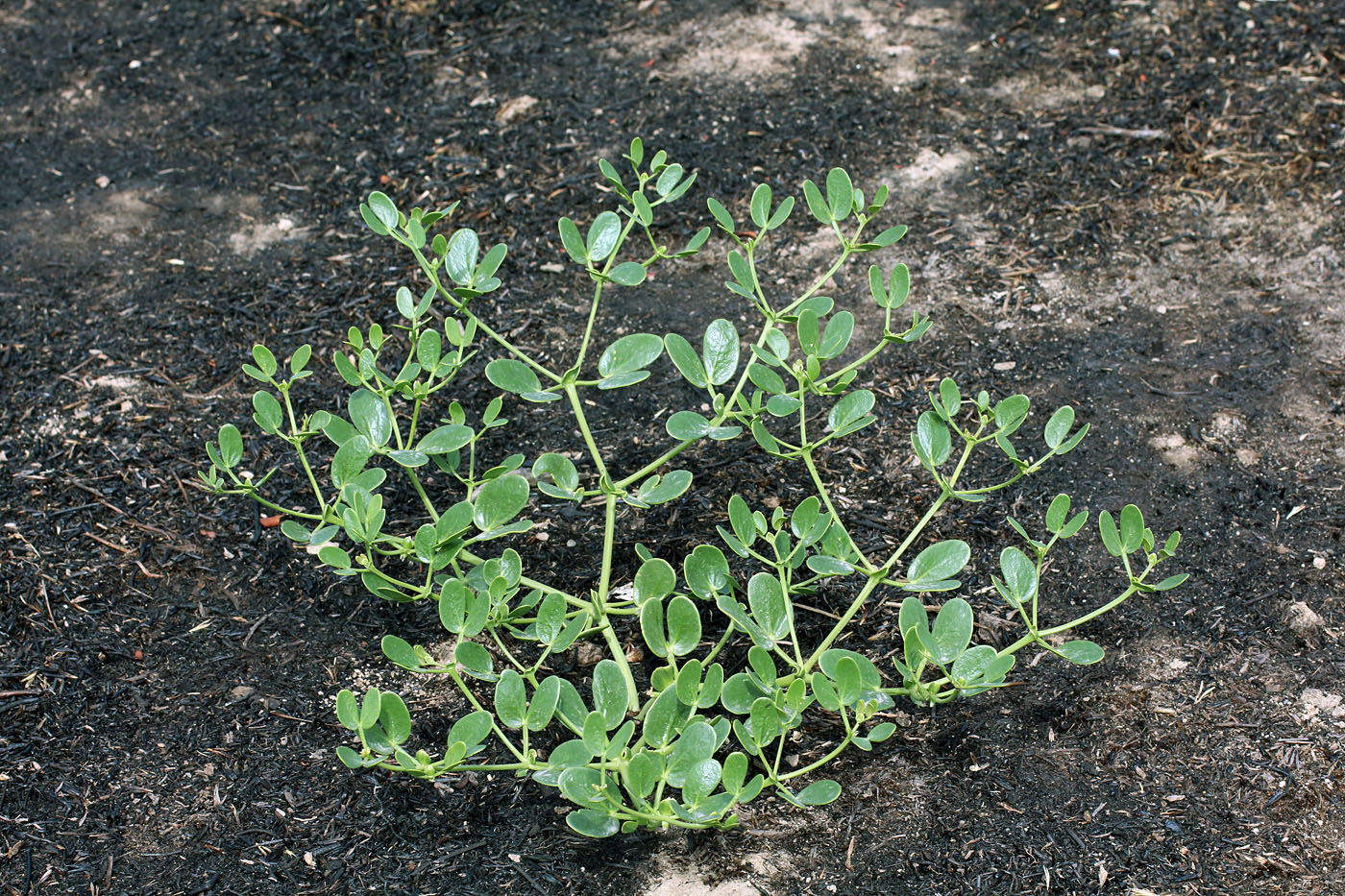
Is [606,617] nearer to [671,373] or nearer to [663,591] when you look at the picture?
[663,591]

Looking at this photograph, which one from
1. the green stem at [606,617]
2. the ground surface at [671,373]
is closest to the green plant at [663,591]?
the green stem at [606,617]

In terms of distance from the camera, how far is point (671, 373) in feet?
8.46

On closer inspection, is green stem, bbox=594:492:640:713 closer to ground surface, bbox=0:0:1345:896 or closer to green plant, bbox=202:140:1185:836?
green plant, bbox=202:140:1185:836

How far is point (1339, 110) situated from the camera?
3262mm

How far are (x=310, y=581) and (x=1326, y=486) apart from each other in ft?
7.01

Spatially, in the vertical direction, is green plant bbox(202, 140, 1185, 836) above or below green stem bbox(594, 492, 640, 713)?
above

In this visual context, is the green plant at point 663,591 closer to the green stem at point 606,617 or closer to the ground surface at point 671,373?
the green stem at point 606,617

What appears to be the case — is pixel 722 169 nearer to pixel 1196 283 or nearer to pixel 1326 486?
A: pixel 1196 283

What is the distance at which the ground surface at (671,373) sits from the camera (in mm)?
1695

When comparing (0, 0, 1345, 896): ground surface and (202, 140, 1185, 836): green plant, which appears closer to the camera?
(202, 140, 1185, 836): green plant

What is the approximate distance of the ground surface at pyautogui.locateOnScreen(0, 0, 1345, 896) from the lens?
5.56 feet

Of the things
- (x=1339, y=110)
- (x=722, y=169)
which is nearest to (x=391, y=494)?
(x=722, y=169)

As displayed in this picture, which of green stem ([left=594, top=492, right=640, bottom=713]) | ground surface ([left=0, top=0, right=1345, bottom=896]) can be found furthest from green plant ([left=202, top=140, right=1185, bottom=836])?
ground surface ([left=0, top=0, right=1345, bottom=896])

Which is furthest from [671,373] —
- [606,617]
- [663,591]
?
[663,591]
